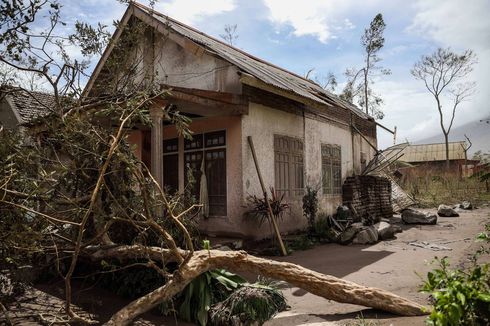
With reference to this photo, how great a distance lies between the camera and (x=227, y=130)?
8.35 meters

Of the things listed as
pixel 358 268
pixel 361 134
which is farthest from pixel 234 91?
pixel 361 134

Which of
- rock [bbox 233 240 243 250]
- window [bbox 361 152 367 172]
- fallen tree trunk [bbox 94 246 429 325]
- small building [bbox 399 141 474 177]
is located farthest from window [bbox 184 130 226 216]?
small building [bbox 399 141 474 177]

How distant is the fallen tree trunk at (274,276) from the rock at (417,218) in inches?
342

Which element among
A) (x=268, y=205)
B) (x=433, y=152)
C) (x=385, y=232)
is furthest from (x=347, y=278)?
(x=433, y=152)

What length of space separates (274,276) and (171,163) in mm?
5819

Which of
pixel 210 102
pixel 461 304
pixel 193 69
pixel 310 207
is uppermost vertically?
pixel 193 69

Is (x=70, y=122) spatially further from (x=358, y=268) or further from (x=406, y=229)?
(x=406, y=229)

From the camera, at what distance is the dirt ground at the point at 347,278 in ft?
13.5

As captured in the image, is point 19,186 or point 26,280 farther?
point 26,280

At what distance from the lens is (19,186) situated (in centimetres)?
403

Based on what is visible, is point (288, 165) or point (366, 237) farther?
point (288, 165)

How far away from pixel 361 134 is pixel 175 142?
6723 mm

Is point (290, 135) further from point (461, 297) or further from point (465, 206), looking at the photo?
point (465, 206)

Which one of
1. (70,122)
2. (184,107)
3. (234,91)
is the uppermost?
(234,91)
